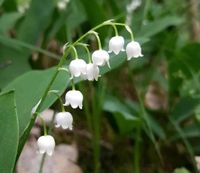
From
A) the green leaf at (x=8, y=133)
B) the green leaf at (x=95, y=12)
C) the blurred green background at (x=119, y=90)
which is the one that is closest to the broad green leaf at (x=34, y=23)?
the blurred green background at (x=119, y=90)

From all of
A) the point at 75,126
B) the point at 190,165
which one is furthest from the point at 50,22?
the point at 190,165

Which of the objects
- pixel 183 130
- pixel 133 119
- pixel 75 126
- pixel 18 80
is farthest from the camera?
pixel 75 126

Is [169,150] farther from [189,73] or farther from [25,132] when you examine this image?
[25,132]

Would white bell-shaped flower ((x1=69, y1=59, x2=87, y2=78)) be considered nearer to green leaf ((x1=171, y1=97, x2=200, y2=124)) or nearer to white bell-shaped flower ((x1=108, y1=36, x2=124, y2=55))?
white bell-shaped flower ((x1=108, y1=36, x2=124, y2=55))

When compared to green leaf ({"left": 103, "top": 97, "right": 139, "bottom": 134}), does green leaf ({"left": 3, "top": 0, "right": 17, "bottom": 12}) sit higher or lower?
higher

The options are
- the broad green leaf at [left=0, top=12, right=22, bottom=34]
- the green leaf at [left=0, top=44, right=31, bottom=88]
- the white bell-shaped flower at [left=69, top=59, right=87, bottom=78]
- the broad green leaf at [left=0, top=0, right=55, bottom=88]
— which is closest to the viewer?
the white bell-shaped flower at [left=69, top=59, right=87, bottom=78]

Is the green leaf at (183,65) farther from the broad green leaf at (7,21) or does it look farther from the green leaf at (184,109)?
the broad green leaf at (7,21)

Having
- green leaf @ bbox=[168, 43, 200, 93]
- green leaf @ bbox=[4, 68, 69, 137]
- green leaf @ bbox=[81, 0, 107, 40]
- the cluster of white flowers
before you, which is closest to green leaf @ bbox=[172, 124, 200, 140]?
green leaf @ bbox=[168, 43, 200, 93]
